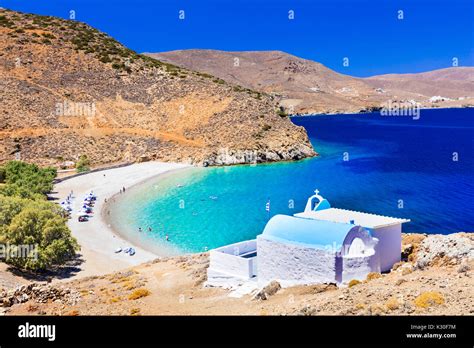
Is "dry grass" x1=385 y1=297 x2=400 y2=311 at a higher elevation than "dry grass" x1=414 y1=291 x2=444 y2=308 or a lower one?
lower

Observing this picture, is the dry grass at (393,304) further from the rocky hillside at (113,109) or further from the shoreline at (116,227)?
the rocky hillside at (113,109)

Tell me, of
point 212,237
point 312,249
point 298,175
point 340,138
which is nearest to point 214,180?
point 298,175

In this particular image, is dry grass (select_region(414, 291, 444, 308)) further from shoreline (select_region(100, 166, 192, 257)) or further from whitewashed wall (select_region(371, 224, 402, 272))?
shoreline (select_region(100, 166, 192, 257))

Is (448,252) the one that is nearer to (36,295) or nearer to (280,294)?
(280,294)

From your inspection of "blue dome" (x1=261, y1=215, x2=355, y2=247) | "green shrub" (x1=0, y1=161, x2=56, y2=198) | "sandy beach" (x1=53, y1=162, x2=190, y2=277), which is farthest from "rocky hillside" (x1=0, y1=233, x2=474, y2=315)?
"green shrub" (x1=0, y1=161, x2=56, y2=198)

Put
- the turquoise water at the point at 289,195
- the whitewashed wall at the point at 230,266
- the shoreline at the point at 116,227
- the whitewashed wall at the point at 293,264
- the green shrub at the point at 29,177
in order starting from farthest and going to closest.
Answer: the green shrub at the point at 29,177 < the turquoise water at the point at 289,195 < the shoreline at the point at 116,227 < the whitewashed wall at the point at 230,266 < the whitewashed wall at the point at 293,264

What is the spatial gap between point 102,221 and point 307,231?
2754cm

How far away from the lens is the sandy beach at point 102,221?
107 ft

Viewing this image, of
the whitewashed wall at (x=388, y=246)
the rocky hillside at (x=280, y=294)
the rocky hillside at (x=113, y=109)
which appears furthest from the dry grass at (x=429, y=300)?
the rocky hillside at (x=113, y=109)

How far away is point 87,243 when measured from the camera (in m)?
36.7

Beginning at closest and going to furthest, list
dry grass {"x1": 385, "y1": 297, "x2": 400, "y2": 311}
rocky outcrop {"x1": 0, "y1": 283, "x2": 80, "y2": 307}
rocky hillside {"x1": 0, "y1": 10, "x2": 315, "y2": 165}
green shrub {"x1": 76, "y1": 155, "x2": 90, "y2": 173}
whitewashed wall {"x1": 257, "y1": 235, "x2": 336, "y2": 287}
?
dry grass {"x1": 385, "y1": 297, "x2": 400, "y2": 311}, rocky outcrop {"x1": 0, "y1": 283, "x2": 80, "y2": 307}, whitewashed wall {"x1": 257, "y1": 235, "x2": 336, "y2": 287}, green shrub {"x1": 76, "y1": 155, "x2": 90, "y2": 173}, rocky hillside {"x1": 0, "y1": 10, "x2": 315, "y2": 165}

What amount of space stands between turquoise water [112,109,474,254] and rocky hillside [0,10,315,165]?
26.4 ft

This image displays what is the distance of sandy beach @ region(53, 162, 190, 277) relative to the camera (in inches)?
1280

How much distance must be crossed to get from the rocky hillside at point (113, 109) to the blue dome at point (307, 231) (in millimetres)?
53933
